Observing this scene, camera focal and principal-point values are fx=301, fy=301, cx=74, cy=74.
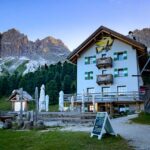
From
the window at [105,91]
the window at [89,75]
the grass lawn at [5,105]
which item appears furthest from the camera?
the grass lawn at [5,105]

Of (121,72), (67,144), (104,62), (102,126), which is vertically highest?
(104,62)

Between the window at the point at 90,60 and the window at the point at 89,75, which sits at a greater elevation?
the window at the point at 90,60

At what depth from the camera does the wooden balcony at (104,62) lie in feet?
142

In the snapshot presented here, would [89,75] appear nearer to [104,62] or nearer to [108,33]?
[104,62]

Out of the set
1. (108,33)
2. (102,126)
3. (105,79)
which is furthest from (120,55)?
(102,126)

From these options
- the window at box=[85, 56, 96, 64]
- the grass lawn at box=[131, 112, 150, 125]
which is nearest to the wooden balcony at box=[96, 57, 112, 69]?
the window at box=[85, 56, 96, 64]

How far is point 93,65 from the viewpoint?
1802 inches

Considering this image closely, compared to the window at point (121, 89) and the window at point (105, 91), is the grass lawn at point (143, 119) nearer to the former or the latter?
the window at point (121, 89)

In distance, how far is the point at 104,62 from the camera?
142ft

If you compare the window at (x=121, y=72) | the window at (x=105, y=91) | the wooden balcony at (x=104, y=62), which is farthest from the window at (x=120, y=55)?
the window at (x=105, y=91)

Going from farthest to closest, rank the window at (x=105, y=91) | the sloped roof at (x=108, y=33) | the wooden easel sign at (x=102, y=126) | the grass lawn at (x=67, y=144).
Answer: the window at (x=105, y=91), the sloped roof at (x=108, y=33), the wooden easel sign at (x=102, y=126), the grass lawn at (x=67, y=144)

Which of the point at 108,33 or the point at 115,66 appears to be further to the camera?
the point at 115,66

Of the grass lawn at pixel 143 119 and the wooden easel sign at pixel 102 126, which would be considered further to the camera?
the grass lawn at pixel 143 119

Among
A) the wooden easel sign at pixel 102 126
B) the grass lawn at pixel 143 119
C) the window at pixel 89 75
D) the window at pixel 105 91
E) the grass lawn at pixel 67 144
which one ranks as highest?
the window at pixel 89 75
